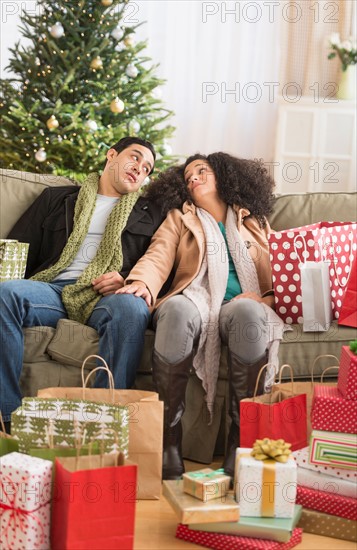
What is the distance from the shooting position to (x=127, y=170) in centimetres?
299

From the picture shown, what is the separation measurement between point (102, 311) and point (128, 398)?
16.8 inches

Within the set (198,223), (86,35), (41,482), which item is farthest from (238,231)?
(86,35)

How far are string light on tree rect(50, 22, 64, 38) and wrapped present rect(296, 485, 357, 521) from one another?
263cm

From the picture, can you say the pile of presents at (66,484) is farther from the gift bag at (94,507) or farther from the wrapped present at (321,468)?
the wrapped present at (321,468)

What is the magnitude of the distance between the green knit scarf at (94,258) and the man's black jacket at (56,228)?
0.04 metres

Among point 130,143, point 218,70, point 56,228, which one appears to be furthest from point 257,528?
point 218,70

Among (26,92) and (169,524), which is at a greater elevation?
(26,92)

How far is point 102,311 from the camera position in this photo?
2.59 metres

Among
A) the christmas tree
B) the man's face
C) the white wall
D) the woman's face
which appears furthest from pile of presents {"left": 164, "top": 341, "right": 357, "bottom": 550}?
the white wall

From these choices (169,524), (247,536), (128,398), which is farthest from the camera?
(128,398)

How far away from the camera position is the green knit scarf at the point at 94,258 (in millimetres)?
2715

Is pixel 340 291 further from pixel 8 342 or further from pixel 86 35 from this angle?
pixel 86 35

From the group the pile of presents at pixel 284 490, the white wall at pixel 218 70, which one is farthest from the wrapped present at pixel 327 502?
the white wall at pixel 218 70

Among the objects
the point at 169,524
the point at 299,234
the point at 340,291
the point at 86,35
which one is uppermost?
the point at 86,35
